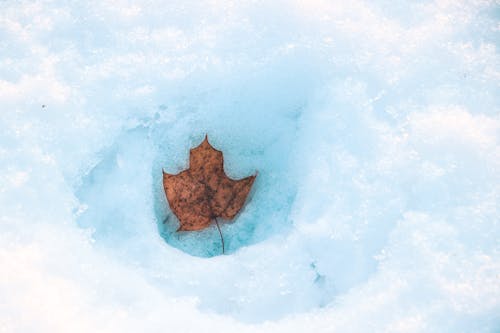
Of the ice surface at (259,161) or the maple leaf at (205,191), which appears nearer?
the ice surface at (259,161)

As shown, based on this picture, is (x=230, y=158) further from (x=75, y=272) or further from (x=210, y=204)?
(x=75, y=272)

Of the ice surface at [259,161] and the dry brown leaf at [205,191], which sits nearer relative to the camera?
the ice surface at [259,161]

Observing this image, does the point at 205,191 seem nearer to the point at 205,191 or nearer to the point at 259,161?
the point at 205,191

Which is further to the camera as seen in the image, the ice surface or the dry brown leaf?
the dry brown leaf

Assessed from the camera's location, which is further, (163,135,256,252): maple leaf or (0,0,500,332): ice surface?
(163,135,256,252): maple leaf

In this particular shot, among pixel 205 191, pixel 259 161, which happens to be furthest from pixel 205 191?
pixel 259 161
